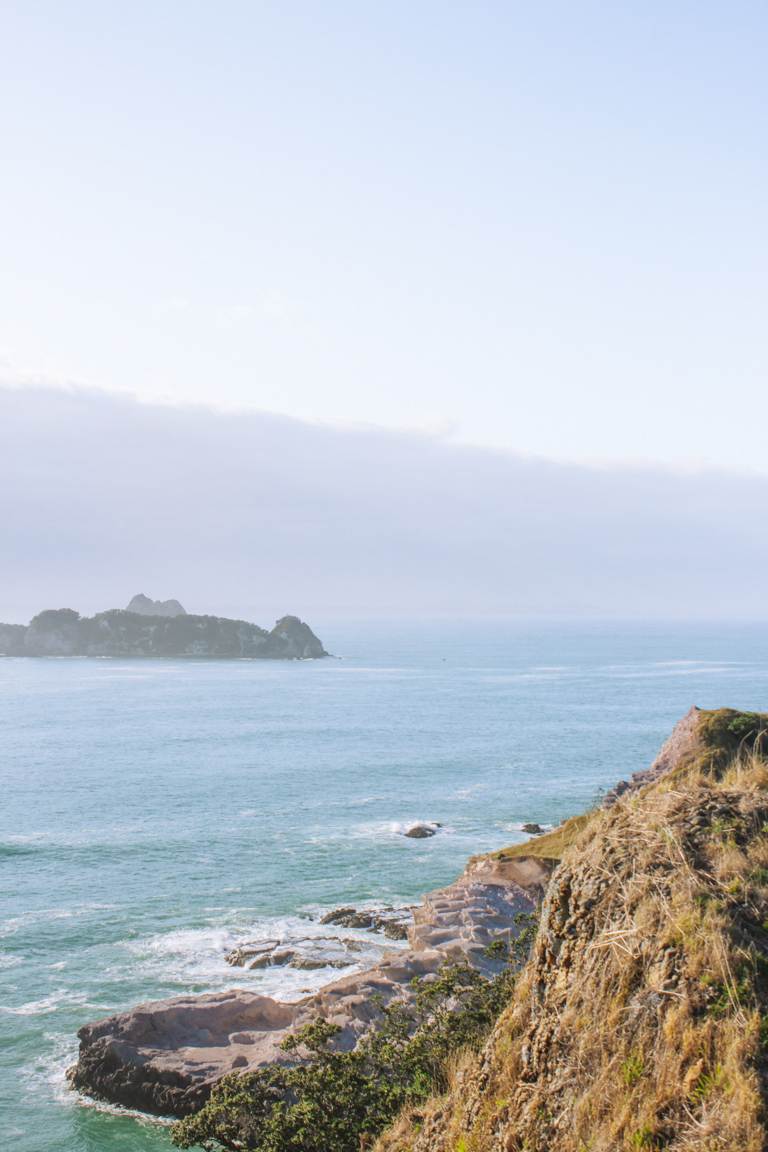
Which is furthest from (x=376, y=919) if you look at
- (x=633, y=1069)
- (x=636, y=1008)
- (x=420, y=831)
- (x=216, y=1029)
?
(x=633, y=1069)

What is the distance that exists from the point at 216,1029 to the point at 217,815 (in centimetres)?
3509

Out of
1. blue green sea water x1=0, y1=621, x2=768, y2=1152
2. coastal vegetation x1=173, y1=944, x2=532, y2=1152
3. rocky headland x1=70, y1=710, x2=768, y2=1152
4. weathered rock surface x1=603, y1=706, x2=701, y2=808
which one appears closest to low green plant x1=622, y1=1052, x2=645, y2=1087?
rocky headland x1=70, y1=710, x2=768, y2=1152

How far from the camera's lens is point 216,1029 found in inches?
1195

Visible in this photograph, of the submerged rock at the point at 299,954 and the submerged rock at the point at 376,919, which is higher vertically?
the submerged rock at the point at 376,919

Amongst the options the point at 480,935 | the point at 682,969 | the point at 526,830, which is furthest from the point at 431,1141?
the point at 526,830

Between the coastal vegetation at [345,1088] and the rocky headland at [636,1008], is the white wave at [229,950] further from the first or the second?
the rocky headland at [636,1008]

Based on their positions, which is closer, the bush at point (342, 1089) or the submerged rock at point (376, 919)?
Answer: the bush at point (342, 1089)

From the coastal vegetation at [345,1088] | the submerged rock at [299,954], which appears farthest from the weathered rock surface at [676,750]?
the coastal vegetation at [345,1088]

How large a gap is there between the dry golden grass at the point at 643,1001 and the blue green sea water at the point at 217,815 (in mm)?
18486

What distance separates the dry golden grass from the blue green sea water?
18486 mm

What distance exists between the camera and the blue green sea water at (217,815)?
35250 millimetres

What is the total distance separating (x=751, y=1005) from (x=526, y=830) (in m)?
51.1

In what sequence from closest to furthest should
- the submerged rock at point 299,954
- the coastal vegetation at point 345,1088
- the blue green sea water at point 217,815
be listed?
the coastal vegetation at point 345,1088
the blue green sea water at point 217,815
the submerged rock at point 299,954

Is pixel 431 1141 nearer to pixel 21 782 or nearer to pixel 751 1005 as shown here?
pixel 751 1005
